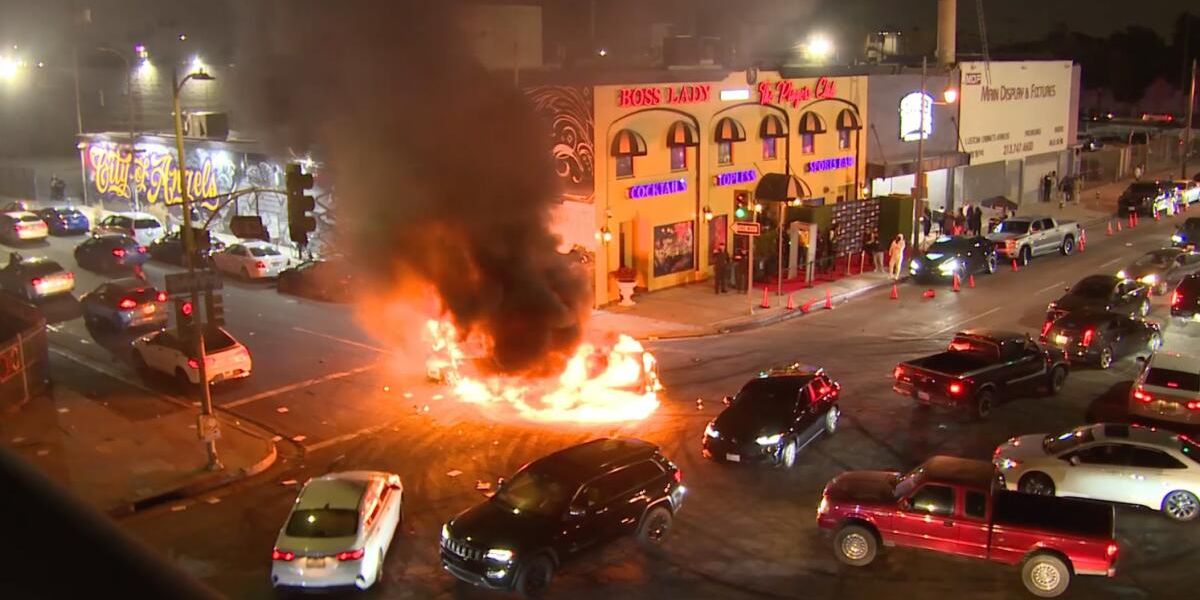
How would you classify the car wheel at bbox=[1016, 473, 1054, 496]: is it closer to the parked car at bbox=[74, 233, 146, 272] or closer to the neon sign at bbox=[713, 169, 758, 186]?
the neon sign at bbox=[713, 169, 758, 186]

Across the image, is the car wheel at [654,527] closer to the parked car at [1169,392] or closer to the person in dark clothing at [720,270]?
the parked car at [1169,392]

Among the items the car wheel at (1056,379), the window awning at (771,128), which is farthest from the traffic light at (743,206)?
the car wheel at (1056,379)

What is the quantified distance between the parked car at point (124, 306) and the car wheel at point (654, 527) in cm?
1725

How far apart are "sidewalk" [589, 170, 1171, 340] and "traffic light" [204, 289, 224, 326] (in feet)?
34.0

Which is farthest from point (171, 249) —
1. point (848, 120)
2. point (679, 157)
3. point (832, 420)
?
point (832, 420)

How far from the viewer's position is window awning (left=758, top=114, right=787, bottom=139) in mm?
33531

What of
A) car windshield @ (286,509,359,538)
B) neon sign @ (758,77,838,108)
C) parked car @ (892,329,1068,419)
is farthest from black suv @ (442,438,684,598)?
neon sign @ (758,77,838,108)

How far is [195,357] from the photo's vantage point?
20.8 m

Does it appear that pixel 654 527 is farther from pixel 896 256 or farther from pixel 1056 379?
pixel 896 256

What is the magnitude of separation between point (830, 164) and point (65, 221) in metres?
30.5

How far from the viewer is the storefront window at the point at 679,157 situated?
3077 cm

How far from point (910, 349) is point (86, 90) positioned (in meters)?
58.0

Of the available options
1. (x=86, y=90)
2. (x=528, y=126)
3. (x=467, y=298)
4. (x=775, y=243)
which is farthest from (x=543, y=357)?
(x=86, y=90)

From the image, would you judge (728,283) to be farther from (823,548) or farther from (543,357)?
(823,548)
